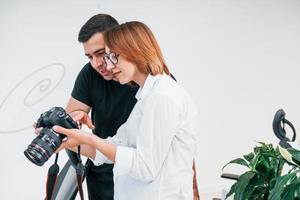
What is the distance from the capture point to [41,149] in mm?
1219

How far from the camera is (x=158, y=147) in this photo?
1162mm

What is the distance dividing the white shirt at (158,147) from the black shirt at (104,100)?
0.47 m

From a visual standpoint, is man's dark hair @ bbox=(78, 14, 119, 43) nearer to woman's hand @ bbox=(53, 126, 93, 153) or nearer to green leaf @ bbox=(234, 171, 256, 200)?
woman's hand @ bbox=(53, 126, 93, 153)

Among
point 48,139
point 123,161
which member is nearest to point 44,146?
point 48,139

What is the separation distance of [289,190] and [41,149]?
0.77m

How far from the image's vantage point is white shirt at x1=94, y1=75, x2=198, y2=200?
116 centimetres

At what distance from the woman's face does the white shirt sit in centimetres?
6

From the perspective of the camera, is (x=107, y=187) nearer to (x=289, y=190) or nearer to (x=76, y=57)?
(x=289, y=190)

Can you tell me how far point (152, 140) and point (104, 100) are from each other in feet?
2.13

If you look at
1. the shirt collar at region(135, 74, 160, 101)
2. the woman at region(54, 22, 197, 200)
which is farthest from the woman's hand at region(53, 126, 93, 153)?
the shirt collar at region(135, 74, 160, 101)

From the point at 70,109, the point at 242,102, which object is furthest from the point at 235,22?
the point at 70,109

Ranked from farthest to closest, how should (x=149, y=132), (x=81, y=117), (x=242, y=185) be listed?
(x=81, y=117) → (x=242, y=185) → (x=149, y=132)

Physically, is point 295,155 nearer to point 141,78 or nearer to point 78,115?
point 141,78

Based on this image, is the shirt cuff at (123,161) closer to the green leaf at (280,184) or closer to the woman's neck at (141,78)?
the woman's neck at (141,78)
